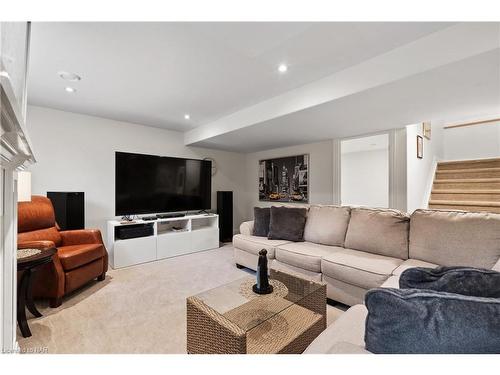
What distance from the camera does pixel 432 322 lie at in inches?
23.2

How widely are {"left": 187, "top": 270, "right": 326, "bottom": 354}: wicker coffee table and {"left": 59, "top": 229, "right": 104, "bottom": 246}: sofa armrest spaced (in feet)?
5.95

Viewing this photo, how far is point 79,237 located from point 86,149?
4.70ft

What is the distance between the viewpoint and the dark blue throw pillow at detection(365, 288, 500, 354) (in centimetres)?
55

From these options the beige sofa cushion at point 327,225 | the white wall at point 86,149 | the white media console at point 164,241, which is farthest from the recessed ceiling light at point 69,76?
the beige sofa cushion at point 327,225

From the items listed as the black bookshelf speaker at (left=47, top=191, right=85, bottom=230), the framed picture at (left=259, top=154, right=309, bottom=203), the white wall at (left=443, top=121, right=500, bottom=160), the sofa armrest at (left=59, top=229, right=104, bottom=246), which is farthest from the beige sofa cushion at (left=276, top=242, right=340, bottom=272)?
the white wall at (left=443, top=121, right=500, bottom=160)

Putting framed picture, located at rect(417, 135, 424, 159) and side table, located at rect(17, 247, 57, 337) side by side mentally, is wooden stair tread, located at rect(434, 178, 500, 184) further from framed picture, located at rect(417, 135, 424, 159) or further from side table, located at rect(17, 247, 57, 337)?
side table, located at rect(17, 247, 57, 337)

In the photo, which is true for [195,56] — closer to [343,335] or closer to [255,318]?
[255,318]

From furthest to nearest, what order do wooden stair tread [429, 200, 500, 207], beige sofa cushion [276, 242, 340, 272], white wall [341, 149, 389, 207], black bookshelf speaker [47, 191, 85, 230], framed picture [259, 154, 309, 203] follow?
white wall [341, 149, 389, 207] → framed picture [259, 154, 309, 203] → wooden stair tread [429, 200, 500, 207] → black bookshelf speaker [47, 191, 85, 230] → beige sofa cushion [276, 242, 340, 272]

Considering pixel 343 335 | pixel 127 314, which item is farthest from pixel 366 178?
pixel 127 314

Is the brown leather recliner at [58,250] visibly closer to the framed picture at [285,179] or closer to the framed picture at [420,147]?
the framed picture at [285,179]

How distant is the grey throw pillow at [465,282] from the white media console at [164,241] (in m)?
3.27
